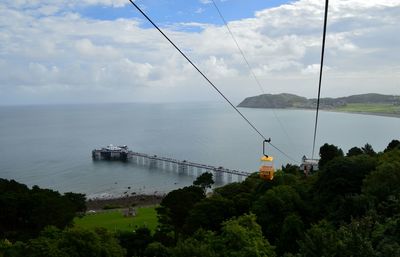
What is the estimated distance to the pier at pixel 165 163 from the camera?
195ft

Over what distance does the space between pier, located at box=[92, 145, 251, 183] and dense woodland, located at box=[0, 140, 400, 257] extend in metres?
31.1

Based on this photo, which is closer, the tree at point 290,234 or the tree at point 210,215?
the tree at point 290,234

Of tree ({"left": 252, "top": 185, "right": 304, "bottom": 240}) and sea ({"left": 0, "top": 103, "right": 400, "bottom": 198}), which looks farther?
sea ({"left": 0, "top": 103, "right": 400, "bottom": 198})

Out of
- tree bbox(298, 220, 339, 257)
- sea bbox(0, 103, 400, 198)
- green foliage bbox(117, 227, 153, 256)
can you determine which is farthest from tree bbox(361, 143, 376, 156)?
tree bbox(298, 220, 339, 257)

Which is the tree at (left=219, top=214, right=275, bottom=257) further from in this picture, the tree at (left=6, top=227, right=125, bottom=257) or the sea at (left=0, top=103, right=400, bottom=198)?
the sea at (left=0, top=103, right=400, bottom=198)

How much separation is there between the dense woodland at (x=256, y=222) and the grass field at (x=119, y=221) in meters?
4.19

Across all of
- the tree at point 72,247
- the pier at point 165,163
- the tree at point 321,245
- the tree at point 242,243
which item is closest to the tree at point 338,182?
the tree at point 242,243

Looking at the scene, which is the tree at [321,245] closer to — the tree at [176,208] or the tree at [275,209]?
the tree at [275,209]

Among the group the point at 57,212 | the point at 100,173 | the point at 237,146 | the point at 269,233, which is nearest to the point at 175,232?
the point at 269,233

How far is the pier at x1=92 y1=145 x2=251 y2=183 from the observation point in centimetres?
5952

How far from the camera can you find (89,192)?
51.4m

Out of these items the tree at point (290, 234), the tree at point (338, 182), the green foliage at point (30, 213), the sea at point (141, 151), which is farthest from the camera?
the sea at point (141, 151)

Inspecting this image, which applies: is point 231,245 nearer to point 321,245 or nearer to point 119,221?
point 321,245

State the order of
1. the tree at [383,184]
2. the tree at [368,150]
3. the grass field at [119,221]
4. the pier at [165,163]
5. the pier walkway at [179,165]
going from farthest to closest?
the pier at [165,163]
the pier walkway at [179,165]
the tree at [368,150]
the grass field at [119,221]
the tree at [383,184]
